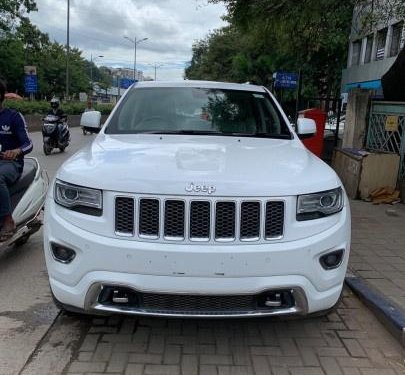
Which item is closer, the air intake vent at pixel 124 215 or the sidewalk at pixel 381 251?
the air intake vent at pixel 124 215

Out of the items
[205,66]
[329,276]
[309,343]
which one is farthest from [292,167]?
[205,66]

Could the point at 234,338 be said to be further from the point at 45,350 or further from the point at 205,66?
the point at 205,66

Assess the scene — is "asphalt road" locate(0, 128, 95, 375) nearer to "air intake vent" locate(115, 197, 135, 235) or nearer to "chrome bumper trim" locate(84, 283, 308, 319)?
"chrome bumper trim" locate(84, 283, 308, 319)

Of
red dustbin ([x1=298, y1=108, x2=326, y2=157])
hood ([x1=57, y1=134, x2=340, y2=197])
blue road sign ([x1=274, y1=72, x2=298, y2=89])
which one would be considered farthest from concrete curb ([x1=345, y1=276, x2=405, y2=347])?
blue road sign ([x1=274, y1=72, x2=298, y2=89])

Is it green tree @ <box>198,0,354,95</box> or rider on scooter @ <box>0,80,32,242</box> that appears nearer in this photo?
rider on scooter @ <box>0,80,32,242</box>

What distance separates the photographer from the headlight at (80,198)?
316 centimetres

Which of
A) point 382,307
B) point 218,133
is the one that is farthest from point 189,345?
point 218,133

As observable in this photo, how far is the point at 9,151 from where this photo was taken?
498 cm

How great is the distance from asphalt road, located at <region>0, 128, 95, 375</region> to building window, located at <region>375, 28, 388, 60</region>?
24.9 meters

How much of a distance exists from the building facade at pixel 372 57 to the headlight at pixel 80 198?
22192 millimetres

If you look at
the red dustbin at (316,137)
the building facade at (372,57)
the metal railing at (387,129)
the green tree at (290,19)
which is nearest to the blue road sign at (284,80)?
the green tree at (290,19)

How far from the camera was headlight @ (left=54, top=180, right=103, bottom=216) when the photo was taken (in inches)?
124

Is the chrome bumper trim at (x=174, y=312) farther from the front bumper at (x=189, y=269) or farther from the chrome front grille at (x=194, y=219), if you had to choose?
the chrome front grille at (x=194, y=219)

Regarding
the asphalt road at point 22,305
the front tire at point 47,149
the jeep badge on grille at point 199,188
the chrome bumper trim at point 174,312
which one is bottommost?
the front tire at point 47,149
